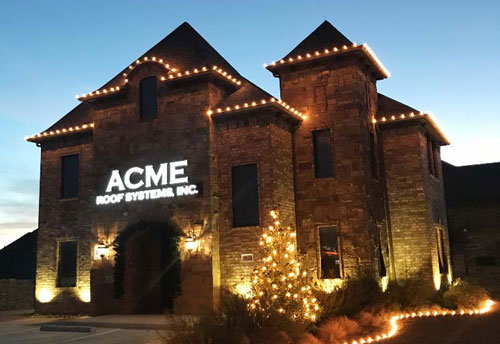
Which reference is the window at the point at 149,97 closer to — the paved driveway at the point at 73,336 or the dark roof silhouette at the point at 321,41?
the dark roof silhouette at the point at 321,41

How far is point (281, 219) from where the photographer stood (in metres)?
16.8

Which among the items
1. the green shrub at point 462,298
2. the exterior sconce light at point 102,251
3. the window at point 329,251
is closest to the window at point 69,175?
the exterior sconce light at point 102,251

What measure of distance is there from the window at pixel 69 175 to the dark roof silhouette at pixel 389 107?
40.0 feet

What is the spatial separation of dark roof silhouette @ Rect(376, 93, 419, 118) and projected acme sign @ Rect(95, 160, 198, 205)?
304 inches

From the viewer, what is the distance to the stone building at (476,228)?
977 inches

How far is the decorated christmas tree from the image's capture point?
11750 millimetres

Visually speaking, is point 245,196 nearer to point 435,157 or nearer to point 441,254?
point 441,254

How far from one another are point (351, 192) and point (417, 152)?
3.45 meters

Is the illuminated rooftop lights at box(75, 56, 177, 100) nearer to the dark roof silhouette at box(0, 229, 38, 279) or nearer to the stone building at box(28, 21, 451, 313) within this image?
the stone building at box(28, 21, 451, 313)

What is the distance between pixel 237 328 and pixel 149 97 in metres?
11.2

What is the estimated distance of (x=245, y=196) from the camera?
1703 cm

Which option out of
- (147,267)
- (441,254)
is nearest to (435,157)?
(441,254)

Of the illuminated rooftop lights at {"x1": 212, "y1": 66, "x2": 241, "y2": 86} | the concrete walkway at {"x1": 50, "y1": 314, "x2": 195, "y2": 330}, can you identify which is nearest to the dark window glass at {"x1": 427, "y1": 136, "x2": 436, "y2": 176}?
the illuminated rooftop lights at {"x1": 212, "y1": 66, "x2": 241, "y2": 86}

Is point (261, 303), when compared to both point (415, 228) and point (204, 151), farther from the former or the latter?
point (415, 228)
